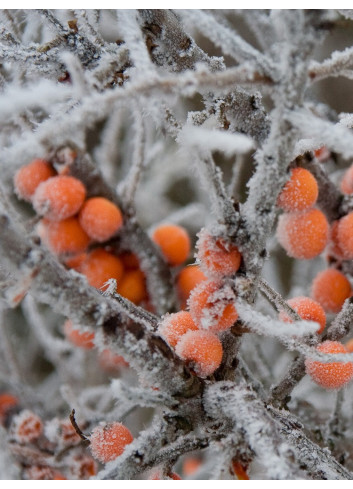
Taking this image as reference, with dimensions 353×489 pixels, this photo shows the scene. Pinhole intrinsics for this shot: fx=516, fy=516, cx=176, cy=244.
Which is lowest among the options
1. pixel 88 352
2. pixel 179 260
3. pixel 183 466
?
pixel 183 466

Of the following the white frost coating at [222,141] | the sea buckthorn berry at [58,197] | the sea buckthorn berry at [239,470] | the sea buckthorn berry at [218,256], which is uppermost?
the white frost coating at [222,141]

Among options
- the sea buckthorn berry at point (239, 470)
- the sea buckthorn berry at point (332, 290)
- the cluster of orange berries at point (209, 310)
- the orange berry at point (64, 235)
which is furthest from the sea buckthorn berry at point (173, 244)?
the sea buckthorn berry at point (239, 470)

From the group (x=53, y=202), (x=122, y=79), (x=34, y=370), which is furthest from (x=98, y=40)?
(x=34, y=370)

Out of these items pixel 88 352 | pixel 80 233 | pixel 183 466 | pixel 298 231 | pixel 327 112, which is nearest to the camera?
pixel 298 231

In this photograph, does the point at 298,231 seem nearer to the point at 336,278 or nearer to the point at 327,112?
the point at 336,278

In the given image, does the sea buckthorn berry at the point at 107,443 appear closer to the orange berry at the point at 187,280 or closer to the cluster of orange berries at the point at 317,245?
the cluster of orange berries at the point at 317,245

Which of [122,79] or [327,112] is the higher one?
[122,79]

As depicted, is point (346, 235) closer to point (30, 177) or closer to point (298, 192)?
point (298, 192)


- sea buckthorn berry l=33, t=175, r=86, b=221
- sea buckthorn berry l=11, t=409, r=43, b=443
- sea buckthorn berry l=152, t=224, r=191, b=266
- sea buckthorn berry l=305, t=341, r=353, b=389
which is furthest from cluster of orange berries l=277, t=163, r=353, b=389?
sea buckthorn berry l=11, t=409, r=43, b=443
